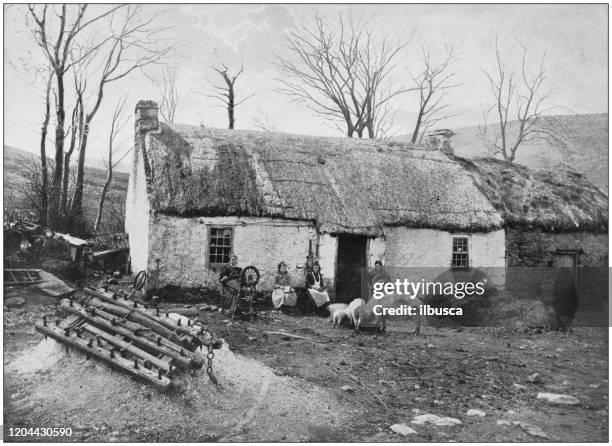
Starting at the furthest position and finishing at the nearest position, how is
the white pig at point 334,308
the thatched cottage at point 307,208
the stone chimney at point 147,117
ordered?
the stone chimney at point 147,117 < the thatched cottage at point 307,208 < the white pig at point 334,308

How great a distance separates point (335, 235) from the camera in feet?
35.3

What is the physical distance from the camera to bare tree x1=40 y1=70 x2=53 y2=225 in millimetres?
7102

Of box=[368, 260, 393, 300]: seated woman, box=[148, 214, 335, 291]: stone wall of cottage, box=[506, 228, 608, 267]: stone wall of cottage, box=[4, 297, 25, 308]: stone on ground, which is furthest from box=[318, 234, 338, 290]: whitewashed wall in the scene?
box=[4, 297, 25, 308]: stone on ground

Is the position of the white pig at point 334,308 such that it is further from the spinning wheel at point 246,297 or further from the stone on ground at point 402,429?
the stone on ground at point 402,429

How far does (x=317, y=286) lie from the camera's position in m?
9.76

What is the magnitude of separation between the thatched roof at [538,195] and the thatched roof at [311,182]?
1.56 ft

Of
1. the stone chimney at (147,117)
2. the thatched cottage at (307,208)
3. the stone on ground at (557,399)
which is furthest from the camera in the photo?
the stone chimney at (147,117)

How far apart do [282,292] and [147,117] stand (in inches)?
187

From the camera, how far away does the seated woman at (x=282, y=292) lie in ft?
28.9

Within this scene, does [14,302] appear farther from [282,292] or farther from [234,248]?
[282,292]

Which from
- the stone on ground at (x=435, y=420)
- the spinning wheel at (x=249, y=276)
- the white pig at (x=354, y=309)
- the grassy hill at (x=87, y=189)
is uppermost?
the grassy hill at (x=87, y=189)

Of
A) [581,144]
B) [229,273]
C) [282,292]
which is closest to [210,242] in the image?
[229,273]

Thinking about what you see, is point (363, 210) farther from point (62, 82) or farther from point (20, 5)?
point (20, 5)

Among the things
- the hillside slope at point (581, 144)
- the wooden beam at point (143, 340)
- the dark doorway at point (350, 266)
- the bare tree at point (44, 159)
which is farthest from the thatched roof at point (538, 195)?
the bare tree at point (44, 159)
